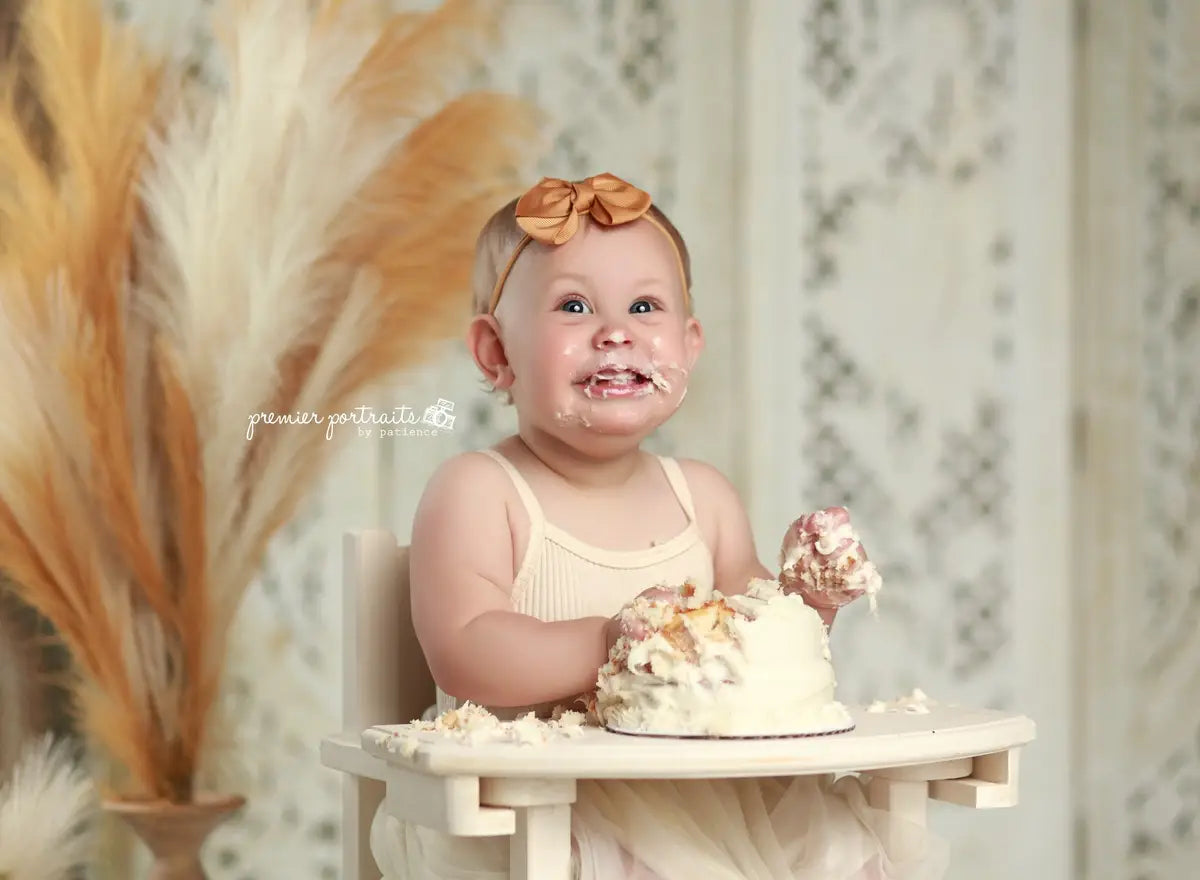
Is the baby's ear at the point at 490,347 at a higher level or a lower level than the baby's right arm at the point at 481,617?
higher

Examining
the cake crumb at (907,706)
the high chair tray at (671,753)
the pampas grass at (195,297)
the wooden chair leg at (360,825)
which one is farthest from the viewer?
the pampas grass at (195,297)

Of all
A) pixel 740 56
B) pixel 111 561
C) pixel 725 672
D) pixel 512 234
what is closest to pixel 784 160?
pixel 740 56

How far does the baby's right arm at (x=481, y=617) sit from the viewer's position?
1.04 metres

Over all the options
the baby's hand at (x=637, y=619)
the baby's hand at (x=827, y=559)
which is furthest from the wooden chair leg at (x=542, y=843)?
the baby's hand at (x=827, y=559)

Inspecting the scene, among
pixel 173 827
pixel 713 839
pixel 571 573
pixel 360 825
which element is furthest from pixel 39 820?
pixel 713 839

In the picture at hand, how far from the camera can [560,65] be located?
1.86 meters

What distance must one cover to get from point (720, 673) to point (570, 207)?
380 mm

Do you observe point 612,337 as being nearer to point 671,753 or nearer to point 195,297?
point 671,753

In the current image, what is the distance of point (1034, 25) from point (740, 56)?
384 millimetres

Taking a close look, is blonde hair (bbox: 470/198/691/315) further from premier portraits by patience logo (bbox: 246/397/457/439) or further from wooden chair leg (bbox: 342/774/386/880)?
premier portraits by patience logo (bbox: 246/397/457/439)

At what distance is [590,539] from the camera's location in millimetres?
1158

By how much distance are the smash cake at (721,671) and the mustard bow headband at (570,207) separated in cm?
29

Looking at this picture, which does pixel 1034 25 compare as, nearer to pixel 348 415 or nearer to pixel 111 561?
pixel 348 415

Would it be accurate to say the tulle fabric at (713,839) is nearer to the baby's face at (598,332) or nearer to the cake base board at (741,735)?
the cake base board at (741,735)
